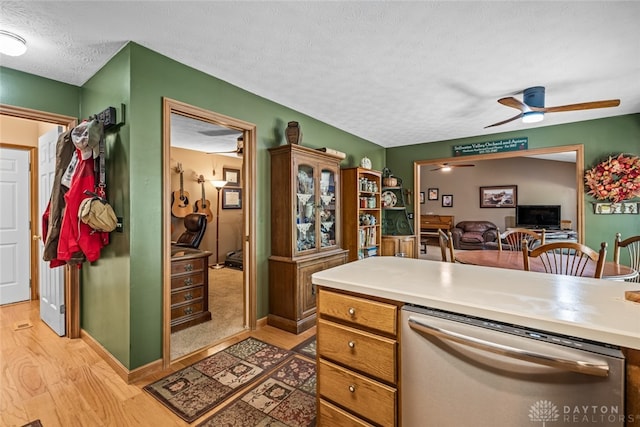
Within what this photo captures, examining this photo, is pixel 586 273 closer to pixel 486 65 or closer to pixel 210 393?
pixel 486 65

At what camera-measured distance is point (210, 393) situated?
6.36 ft

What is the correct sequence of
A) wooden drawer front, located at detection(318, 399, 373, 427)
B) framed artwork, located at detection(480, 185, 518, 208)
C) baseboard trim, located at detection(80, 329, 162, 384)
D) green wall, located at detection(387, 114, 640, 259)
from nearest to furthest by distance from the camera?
wooden drawer front, located at detection(318, 399, 373, 427) < baseboard trim, located at detection(80, 329, 162, 384) < green wall, located at detection(387, 114, 640, 259) < framed artwork, located at detection(480, 185, 518, 208)

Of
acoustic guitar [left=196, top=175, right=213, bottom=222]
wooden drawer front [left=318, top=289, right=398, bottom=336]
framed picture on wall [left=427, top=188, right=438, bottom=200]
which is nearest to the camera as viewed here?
wooden drawer front [left=318, top=289, right=398, bottom=336]

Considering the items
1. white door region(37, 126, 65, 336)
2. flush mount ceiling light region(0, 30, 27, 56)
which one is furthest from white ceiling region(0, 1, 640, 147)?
white door region(37, 126, 65, 336)

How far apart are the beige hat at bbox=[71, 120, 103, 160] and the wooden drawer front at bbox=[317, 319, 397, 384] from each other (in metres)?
2.17

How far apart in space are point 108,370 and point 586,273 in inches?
153

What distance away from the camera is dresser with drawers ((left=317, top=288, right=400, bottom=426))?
3.96 feet

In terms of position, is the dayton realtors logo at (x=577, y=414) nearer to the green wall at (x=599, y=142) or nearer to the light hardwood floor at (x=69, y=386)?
the light hardwood floor at (x=69, y=386)

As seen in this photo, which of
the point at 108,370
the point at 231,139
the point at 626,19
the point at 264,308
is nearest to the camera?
the point at 626,19

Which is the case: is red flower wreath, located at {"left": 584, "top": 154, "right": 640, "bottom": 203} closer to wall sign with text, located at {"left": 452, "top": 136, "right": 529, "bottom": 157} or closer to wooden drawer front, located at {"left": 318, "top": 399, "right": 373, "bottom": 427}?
wall sign with text, located at {"left": 452, "top": 136, "right": 529, "bottom": 157}

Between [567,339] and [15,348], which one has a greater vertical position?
[567,339]

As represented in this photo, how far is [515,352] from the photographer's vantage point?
89 centimetres

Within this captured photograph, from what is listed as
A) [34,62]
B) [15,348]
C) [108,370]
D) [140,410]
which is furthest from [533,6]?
[15,348]

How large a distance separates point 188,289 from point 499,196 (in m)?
9.60
